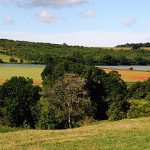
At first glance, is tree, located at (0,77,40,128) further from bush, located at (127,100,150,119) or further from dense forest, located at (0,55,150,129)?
bush, located at (127,100,150,119)

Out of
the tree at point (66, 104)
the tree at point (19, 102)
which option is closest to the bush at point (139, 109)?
the tree at point (66, 104)

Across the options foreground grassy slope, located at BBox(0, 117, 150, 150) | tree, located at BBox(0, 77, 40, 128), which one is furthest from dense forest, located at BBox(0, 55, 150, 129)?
foreground grassy slope, located at BBox(0, 117, 150, 150)

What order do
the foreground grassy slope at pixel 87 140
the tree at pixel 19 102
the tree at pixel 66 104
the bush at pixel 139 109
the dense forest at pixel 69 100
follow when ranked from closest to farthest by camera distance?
the foreground grassy slope at pixel 87 140 < the tree at pixel 66 104 < the dense forest at pixel 69 100 < the tree at pixel 19 102 < the bush at pixel 139 109

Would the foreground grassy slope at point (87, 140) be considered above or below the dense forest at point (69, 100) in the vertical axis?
above

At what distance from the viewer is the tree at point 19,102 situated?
81688mm

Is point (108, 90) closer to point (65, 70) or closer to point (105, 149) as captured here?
point (65, 70)

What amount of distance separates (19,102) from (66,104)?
14.2 metres

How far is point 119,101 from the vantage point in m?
93.2

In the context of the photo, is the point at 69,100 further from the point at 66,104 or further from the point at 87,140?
the point at 87,140

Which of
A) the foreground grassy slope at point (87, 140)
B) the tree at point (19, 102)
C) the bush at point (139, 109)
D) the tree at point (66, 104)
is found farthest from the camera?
the bush at point (139, 109)

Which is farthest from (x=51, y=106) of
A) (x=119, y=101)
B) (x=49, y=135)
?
(x=49, y=135)

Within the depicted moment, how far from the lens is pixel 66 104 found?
73.2 meters

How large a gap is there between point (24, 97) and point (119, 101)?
2281cm

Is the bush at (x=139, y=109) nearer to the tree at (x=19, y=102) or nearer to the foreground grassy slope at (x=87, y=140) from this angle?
the tree at (x=19, y=102)
